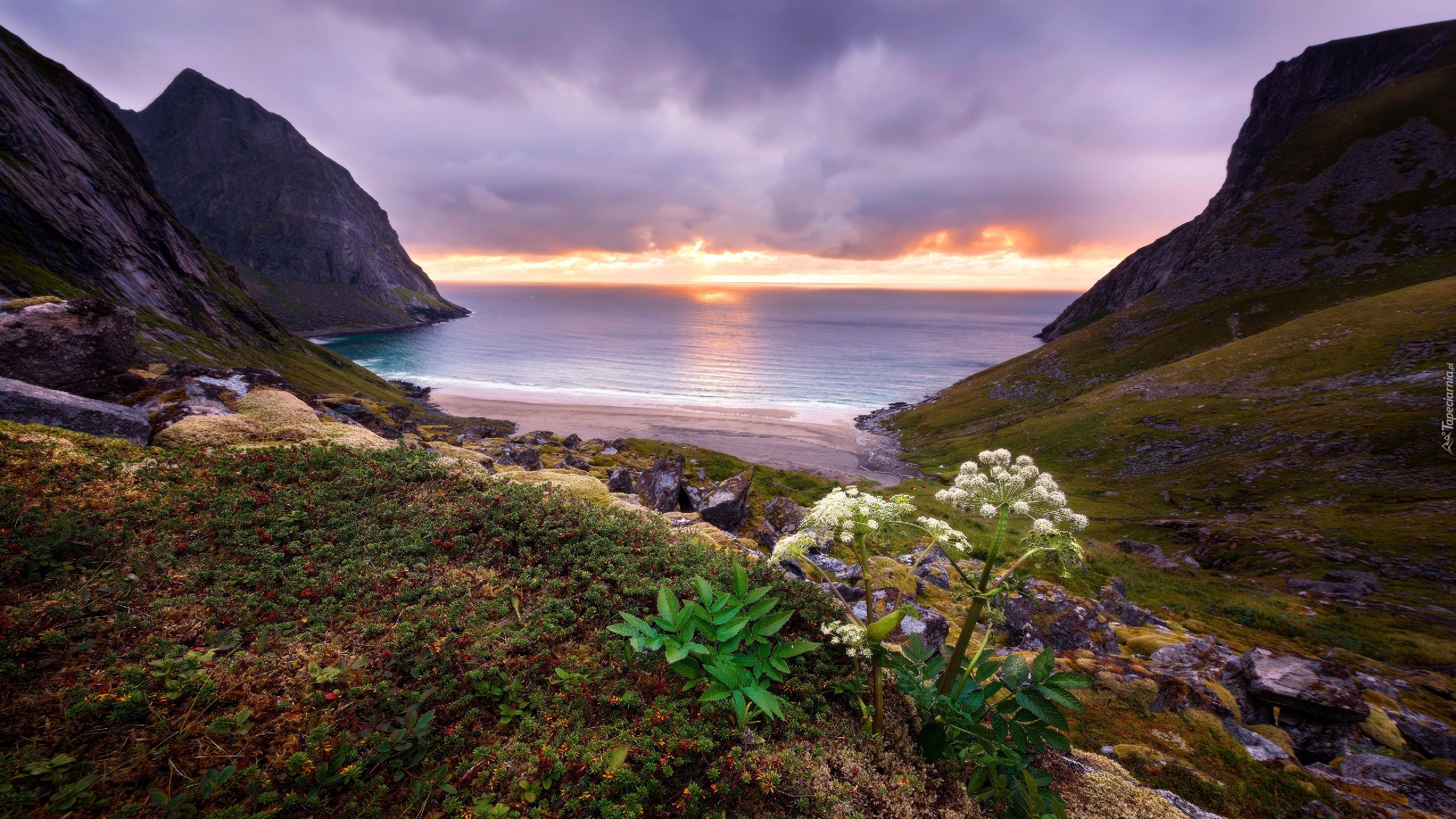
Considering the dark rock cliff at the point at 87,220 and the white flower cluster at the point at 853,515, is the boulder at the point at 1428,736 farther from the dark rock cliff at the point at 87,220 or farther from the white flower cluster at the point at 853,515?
the dark rock cliff at the point at 87,220

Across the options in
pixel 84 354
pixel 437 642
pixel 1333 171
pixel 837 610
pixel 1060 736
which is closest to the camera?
pixel 1060 736


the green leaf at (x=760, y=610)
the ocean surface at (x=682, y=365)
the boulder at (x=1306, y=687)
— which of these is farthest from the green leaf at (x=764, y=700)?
the ocean surface at (x=682, y=365)

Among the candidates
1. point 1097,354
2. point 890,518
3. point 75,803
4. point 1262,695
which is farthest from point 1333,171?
point 75,803

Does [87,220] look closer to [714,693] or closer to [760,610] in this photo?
[760,610]

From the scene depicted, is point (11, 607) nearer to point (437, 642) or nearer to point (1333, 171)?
point (437, 642)

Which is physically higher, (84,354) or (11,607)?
(84,354)

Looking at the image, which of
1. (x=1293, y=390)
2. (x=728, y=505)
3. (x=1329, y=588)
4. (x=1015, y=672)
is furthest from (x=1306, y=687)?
(x=1293, y=390)

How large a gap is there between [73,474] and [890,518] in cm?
1136

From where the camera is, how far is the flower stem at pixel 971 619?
4145mm

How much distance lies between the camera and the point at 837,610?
19.7ft

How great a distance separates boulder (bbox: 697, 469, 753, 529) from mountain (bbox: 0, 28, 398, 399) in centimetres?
3830

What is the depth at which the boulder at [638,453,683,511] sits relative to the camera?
16.9m

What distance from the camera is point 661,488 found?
17.6m

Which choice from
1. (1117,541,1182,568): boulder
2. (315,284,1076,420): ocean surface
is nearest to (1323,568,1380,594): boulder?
(1117,541,1182,568): boulder
